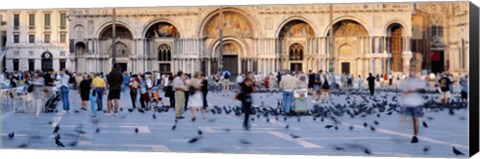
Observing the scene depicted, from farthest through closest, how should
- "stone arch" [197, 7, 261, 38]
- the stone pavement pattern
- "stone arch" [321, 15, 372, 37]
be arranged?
1. "stone arch" [197, 7, 261, 38]
2. "stone arch" [321, 15, 372, 37]
3. the stone pavement pattern

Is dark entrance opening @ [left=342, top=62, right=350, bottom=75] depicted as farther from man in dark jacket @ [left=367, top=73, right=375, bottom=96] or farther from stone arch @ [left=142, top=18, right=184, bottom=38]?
stone arch @ [left=142, top=18, right=184, bottom=38]

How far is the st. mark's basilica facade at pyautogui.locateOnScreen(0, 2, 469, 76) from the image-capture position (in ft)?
62.3

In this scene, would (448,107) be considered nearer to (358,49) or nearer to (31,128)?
(358,49)

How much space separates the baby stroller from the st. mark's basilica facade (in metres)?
0.61

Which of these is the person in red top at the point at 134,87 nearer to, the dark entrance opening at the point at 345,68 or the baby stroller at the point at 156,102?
the baby stroller at the point at 156,102

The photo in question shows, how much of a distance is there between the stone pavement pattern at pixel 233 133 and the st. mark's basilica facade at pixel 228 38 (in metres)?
0.89

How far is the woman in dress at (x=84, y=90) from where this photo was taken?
67.5 ft

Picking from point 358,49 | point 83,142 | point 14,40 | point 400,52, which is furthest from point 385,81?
point 14,40

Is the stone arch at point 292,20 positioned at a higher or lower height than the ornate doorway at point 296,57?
higher

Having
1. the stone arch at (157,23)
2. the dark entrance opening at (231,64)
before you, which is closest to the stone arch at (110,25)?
the stone arch at (157,23)

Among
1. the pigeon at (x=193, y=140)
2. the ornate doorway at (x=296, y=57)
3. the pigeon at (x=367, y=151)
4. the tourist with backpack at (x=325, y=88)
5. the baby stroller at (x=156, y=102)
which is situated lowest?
the pigeon at (x=367, y=151)

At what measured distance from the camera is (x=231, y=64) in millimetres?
21672

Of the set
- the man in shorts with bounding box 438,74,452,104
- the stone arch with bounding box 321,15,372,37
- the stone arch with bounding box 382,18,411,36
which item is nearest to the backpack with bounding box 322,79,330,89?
the stone arch with bounding box 321,15,372,37

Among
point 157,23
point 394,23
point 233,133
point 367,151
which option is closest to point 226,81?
point 157,23
